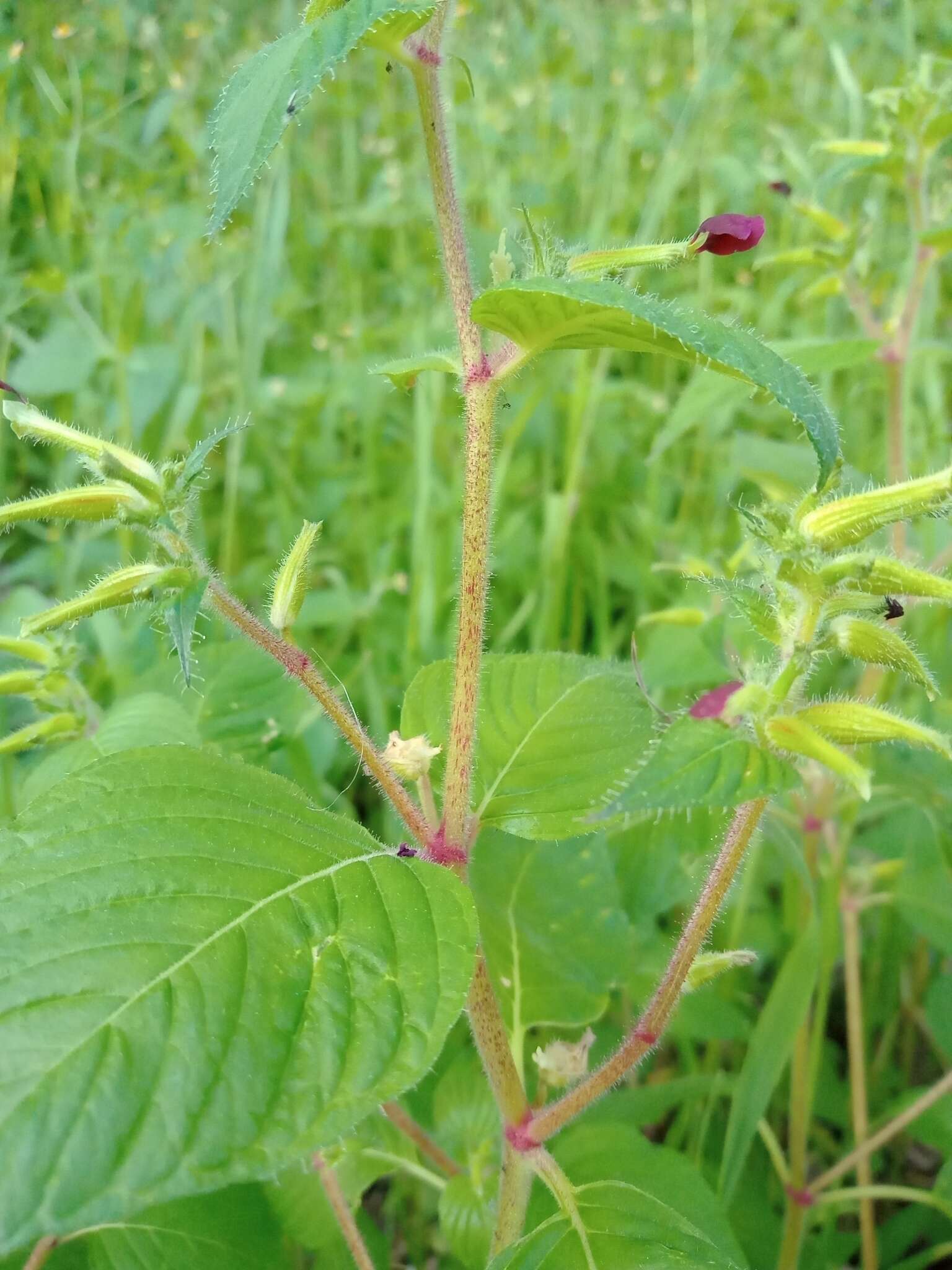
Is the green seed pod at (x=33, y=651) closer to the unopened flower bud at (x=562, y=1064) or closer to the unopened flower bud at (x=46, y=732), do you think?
the unopened flower bud at (x=46, y=732)

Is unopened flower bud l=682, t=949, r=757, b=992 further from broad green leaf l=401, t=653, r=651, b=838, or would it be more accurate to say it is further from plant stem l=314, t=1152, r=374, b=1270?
plant stem l=314, t=1152, r=374, b=1270

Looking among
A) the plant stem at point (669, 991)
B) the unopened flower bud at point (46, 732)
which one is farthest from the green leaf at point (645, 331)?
the unopened flower bud at point (46, 732)

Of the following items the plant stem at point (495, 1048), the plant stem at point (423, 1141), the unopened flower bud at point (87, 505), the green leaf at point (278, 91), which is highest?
the green leaf at point (278, 91)

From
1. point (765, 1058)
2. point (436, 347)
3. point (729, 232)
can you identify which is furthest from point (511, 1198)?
point (436, 347)

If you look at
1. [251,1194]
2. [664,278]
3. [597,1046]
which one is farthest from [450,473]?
[251,1194]

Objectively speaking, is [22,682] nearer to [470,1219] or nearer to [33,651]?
[33,651]
